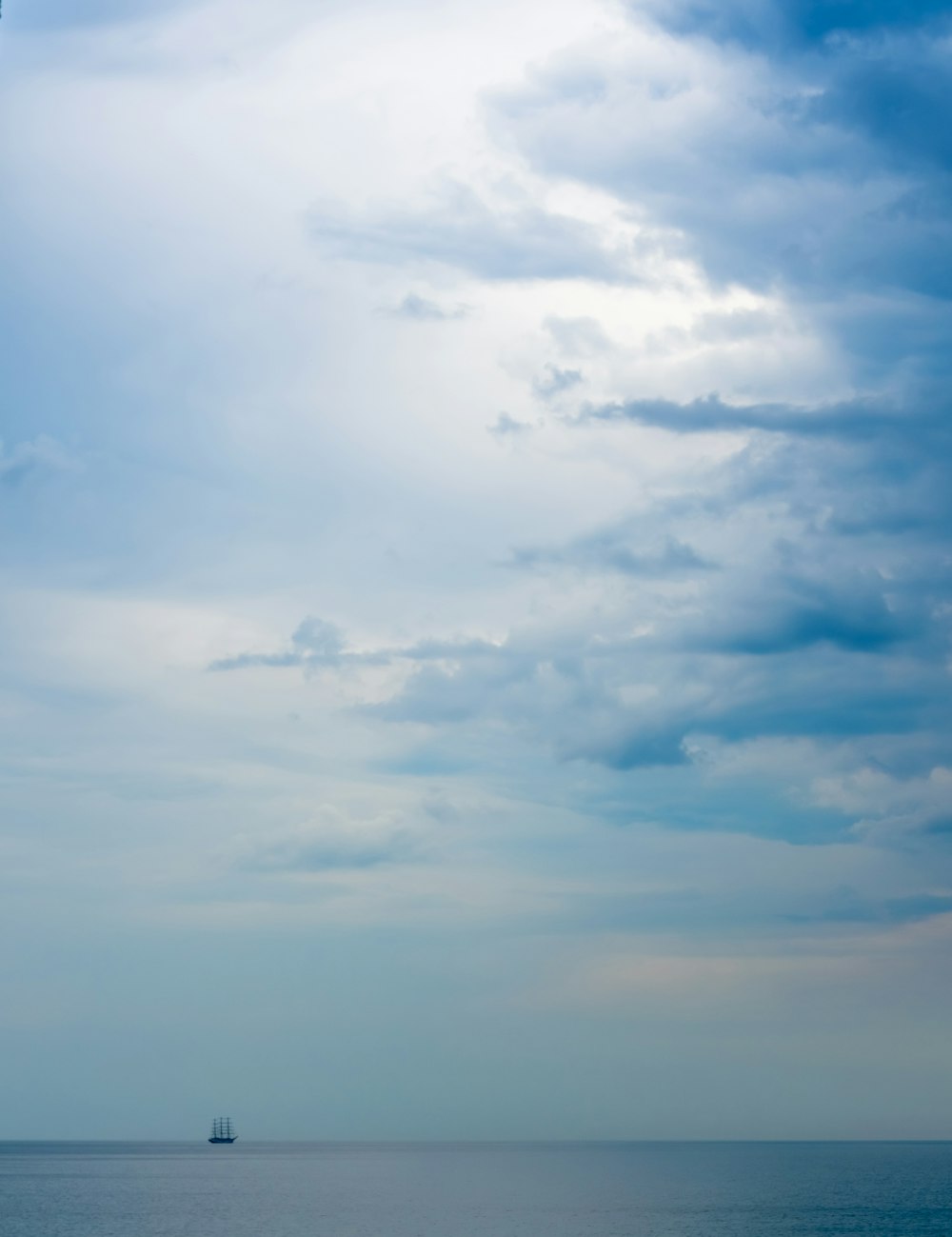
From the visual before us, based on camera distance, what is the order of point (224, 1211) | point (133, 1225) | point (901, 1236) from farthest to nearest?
1. point (224, 1211)
2. point (133, 1225)
3. point (901, 1236)

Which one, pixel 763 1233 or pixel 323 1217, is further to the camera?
pixel 323 1217

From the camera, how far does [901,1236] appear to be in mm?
156000

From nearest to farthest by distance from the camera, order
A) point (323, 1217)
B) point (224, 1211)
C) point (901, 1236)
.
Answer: point (901, 1236) < point (323, 1217) < point (224, 1211)

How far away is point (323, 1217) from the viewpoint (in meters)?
183

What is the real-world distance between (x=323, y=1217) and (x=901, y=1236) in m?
73.9

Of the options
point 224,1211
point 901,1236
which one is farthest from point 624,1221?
point 224,1211

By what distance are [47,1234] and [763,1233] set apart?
82094 mm

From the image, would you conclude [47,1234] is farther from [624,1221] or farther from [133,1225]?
[624,1221]

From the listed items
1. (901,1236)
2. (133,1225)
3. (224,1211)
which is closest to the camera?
(901,1236)

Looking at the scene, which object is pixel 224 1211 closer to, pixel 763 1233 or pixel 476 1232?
pixel 476 1232

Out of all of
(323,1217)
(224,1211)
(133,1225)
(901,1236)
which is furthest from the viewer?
(224,1211)

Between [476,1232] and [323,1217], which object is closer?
[476,1232]

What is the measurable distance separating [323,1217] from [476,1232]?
105 ft

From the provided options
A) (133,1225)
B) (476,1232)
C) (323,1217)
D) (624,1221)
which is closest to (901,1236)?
(624,1221)
